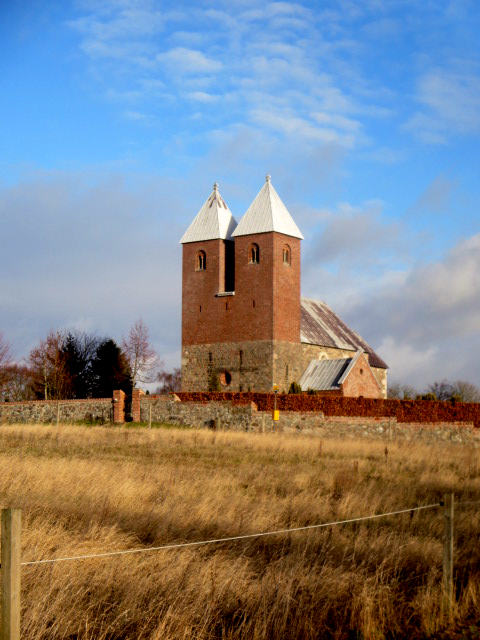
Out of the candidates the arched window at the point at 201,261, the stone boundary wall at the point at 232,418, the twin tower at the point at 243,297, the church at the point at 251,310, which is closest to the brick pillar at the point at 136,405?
the stone boundary wall at the point at 232,418

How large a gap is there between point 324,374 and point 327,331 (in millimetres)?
7404

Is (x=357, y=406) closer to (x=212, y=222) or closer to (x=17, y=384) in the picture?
(x=212, y=222)

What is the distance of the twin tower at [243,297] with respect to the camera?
46.3 m

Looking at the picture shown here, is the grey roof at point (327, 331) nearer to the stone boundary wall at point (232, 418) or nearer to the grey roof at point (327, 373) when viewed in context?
the grey roof at point (327, 373)

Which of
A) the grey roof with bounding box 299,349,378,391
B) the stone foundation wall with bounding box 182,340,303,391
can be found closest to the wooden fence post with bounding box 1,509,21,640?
the stone foundation wall with bounding box 182,340,303,391

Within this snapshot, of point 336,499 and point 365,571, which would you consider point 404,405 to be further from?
point 365,571

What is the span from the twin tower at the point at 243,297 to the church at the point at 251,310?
0.06 metres

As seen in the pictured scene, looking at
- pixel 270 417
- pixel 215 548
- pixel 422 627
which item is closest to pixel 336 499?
pixel 215 548

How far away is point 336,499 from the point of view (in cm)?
1360

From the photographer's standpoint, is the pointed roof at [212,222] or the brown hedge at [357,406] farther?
the pointed roof at [212,222]

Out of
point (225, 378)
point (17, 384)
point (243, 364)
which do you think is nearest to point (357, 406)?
point (243, 364)

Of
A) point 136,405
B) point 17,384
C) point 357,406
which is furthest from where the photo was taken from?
point 17,384

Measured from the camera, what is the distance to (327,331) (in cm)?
5422

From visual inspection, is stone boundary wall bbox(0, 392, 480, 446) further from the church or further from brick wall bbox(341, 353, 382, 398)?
the church
